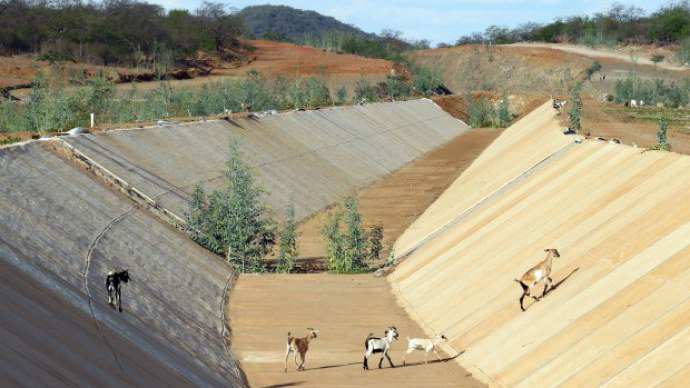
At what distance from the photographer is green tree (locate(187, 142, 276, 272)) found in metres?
34.4

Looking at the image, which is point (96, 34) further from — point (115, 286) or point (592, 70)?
point (115, 286)

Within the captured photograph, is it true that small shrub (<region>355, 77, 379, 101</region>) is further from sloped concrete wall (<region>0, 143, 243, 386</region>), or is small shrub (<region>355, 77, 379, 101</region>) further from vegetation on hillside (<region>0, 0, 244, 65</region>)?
sloped concrete wall (<region>0, 143, 243, 386</region>)

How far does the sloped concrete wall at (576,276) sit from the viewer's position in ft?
60.6

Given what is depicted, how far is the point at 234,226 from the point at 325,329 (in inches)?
403

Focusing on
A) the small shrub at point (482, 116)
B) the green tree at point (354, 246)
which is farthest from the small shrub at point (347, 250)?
the small shrub at point (482, 116)

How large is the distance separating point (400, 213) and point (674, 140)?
14.5 m

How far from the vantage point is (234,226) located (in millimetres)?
35125

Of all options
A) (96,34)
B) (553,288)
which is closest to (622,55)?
(96,34)

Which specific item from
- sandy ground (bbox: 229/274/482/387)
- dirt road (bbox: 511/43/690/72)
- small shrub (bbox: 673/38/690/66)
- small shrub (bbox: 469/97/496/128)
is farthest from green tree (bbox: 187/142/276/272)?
small shrub (bbox: 673/38/690/66)

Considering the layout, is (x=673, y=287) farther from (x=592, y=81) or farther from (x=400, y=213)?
(x=592, y=81)

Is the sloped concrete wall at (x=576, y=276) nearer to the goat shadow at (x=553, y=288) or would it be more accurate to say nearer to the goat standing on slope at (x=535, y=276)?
the goat shadow at (x=553, y=288)

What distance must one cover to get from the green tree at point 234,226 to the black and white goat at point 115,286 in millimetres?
12878

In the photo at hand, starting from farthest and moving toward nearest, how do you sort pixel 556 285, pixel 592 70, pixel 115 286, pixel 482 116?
pixel 592 70 < pixel 482 116 < pixel 556 285 < pixel 115 286

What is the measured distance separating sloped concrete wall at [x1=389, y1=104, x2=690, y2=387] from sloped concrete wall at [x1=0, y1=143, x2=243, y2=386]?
16.1 ft
